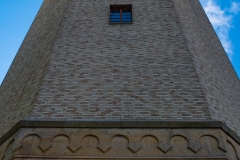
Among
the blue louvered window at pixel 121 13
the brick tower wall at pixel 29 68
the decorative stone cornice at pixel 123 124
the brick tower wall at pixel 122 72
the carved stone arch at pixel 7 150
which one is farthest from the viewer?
the blue louvered window at pixel 121 13

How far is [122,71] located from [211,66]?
2.51 meters

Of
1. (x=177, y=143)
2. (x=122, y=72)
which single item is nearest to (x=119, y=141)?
(x=177, y=143)

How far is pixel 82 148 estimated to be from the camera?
5.30 m

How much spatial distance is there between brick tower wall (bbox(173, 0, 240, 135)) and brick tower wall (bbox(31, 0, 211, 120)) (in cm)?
31

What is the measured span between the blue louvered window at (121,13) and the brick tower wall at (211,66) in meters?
1.28

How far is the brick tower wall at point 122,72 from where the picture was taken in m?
6.00

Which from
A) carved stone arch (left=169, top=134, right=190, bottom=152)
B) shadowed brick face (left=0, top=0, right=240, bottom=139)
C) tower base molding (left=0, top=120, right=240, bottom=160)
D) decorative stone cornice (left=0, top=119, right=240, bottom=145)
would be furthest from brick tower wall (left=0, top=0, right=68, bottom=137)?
carved stone arch (left=169, top=134, right=190, bottom=152)

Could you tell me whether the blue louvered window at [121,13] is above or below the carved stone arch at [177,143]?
→ above

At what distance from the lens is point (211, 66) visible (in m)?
8.08

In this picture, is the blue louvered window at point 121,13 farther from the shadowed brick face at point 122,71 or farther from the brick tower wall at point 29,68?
the brick tower wall at point 29,68

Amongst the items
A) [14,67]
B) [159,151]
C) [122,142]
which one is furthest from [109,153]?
[14,67]

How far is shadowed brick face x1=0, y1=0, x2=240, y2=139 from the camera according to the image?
607 centimetres

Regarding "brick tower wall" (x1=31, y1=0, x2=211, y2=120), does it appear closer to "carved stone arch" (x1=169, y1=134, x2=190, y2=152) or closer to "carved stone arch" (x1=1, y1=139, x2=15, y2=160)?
"carved stone arch" (x1=169, y1=134, x2=190, y2=152)

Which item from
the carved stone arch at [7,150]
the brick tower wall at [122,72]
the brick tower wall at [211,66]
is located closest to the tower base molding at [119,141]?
the carved stone arch at [7,150]
